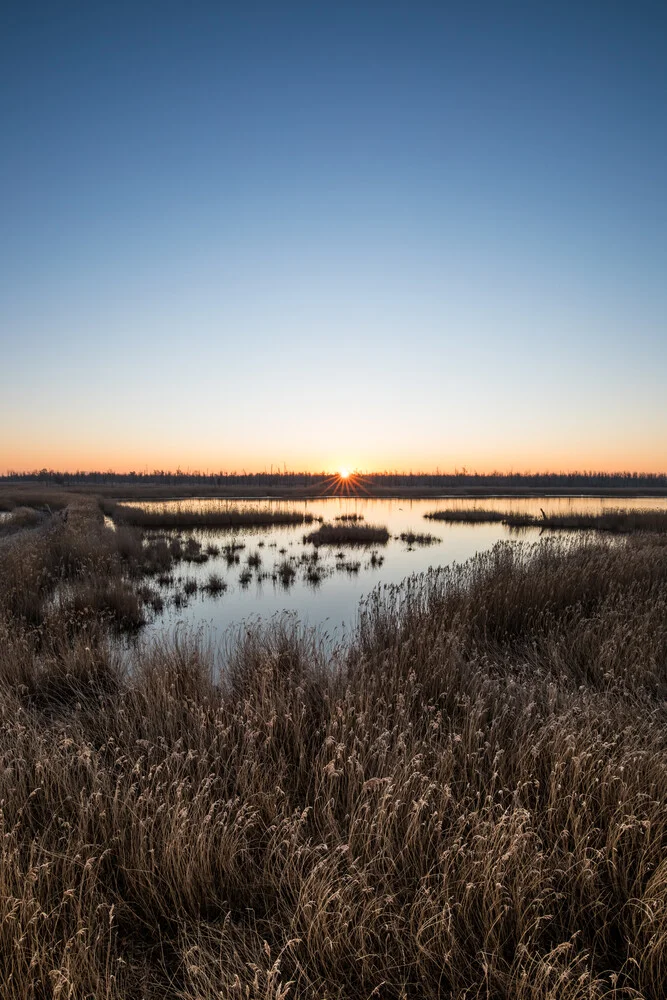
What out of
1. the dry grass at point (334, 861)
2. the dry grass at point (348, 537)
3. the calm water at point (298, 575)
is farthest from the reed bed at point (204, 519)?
the dry grass at point (334, 861)

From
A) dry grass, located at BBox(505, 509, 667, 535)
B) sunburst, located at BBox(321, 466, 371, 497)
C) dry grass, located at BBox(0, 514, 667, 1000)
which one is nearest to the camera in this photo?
dry grass, located at BBox(0, 514, 667, 1000)

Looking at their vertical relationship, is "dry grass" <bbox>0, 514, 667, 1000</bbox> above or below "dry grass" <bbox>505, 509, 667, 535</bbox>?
above

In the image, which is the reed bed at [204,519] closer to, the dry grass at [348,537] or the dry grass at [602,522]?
the dry grass at [348,537]

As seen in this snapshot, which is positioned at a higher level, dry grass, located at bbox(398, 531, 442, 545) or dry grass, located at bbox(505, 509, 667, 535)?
dry grass, located at bbox(505, 509, 667, 535)

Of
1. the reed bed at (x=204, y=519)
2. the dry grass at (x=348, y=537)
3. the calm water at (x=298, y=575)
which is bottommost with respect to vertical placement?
the calm water at (x=298, y=575)

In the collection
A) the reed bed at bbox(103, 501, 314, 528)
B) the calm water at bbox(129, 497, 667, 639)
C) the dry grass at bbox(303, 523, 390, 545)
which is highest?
the reed bed at bbox(103, 501, 314, 528)

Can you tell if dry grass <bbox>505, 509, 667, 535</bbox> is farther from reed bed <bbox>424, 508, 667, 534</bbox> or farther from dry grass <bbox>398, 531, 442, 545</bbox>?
dry grass <bbox>398, 531, 442, 545</bbox>

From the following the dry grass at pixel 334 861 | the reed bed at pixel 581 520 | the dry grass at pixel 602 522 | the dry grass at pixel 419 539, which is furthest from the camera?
the reed bed at pixel 581 520

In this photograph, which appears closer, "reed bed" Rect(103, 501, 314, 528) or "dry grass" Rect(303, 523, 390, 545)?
"dry grass" Rect(303, 523, 390, 545)

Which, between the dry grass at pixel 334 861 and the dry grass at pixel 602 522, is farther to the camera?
the dry grass at pixel 602 522

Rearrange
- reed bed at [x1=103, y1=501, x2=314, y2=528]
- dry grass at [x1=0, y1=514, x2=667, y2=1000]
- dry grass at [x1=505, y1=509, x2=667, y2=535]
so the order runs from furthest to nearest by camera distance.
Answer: reed bed at [x1=103, y1=501, x2=314, y2=528], dry grass at [x1=505, y1=509, x2=667, y2=535], dry grass at [x1=0, y1=514, x2=667, y2=1000]

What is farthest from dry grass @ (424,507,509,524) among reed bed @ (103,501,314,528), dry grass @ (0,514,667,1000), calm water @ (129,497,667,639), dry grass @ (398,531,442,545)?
dry grass @ (0,514,667,1000)

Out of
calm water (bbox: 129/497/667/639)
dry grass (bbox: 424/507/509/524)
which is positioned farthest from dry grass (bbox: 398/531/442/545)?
dry grass (bbox: 424/507/509/524)

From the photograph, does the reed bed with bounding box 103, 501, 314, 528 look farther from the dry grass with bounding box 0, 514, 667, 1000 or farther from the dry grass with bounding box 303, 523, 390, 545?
the dry grass with bounding box 0, 514, 667, 1000
